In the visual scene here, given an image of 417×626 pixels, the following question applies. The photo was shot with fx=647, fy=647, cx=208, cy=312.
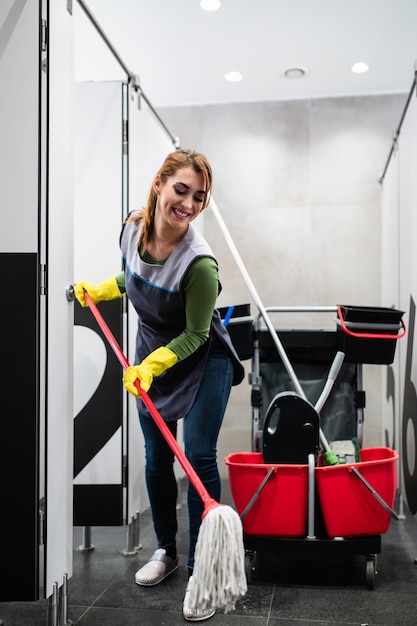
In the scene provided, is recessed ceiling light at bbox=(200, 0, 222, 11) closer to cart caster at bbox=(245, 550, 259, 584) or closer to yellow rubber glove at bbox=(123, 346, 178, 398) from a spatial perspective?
yellow rubber glove at bbox=(123, 346, 178, 398)

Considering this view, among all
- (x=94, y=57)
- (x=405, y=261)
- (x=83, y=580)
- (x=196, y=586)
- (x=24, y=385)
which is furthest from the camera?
(x=94, y=57)

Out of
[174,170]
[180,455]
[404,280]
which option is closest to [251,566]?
[180,455]

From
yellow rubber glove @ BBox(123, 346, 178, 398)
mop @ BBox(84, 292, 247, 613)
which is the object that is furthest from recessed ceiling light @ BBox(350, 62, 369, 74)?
mop @ BBox(84, 292, 247, 613)

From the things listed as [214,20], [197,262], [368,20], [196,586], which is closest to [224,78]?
[214,20]

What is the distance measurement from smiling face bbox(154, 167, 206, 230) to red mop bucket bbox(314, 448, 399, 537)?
3.29 feet

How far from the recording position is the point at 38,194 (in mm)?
1747

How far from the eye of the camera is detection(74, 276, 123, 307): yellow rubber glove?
7.32 feet

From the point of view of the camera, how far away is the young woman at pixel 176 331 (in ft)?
6.52

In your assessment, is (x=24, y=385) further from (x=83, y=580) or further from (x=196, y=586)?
(x=83, y=580)

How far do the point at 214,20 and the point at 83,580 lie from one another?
108 inches

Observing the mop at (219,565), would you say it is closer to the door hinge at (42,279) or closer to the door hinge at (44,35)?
the door hinge at (42,279)

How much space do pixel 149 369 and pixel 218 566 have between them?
63 cm

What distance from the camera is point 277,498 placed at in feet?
7.51

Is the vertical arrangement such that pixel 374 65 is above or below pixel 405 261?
above
